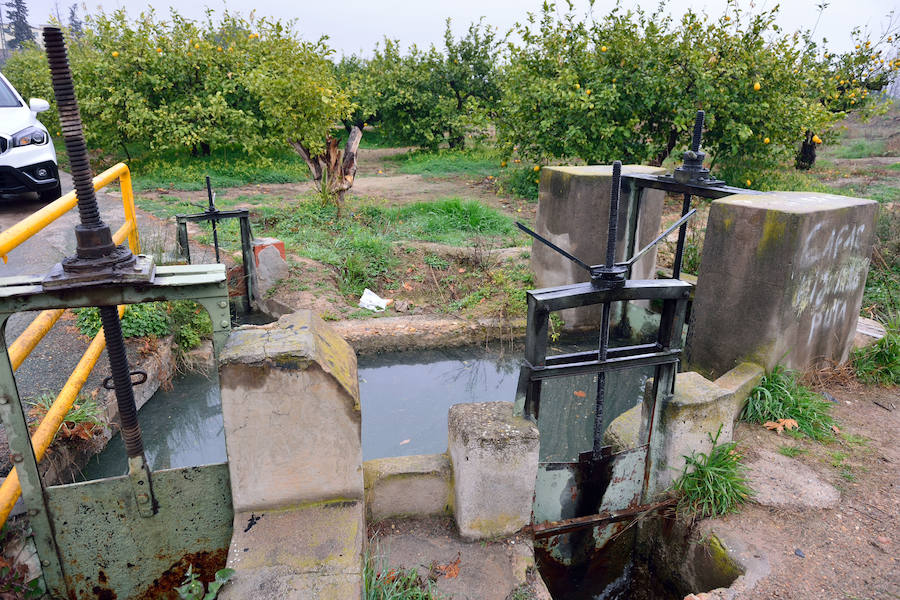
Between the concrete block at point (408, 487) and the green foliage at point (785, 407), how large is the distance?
2.22 meters

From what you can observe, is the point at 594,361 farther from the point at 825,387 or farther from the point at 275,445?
the point at 825,387

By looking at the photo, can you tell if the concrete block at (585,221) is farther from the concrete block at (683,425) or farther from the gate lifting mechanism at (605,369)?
the concrete block at (683,425)

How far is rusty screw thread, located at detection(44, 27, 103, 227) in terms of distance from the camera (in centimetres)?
176

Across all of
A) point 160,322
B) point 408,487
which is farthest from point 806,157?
point 408,487

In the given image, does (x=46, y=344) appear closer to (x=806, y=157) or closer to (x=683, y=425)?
(x=683, y=425)

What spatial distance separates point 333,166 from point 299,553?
8295 mm

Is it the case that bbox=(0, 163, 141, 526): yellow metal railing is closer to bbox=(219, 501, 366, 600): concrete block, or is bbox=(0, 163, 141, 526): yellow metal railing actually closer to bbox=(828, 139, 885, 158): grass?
bbox=(219, 501, 366, 600): concrete block

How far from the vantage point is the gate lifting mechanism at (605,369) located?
270cm

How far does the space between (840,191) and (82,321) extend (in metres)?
11.0

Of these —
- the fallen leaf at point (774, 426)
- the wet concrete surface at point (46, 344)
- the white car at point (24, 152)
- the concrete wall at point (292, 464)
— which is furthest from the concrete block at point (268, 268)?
the fallen leaf at point (774, 426)

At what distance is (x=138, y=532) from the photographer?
2418 millimetres

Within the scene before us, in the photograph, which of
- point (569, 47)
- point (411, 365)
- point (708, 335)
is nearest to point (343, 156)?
point (569, 47)

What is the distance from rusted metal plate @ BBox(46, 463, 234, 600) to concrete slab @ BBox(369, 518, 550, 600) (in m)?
0.73

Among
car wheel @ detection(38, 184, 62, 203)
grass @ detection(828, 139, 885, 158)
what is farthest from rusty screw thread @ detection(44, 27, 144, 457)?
grass @ detection(828, 139, 885, 158)
